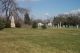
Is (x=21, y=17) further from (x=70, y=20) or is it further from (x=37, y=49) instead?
(x=37, y=49)

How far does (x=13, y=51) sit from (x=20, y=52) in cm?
51

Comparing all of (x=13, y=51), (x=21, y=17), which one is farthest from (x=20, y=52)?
(x=21, y=17)

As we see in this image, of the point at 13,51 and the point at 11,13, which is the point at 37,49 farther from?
the point at 11,13

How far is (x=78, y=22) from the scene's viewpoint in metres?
75.3

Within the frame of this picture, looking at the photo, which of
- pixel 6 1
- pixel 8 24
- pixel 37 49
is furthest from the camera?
pixel 6 1

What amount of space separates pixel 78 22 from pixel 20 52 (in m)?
65.8

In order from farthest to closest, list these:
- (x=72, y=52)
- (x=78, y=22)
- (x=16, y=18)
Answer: (x=78, y=22) < (x=16, y=18) < (x=72, y=52)

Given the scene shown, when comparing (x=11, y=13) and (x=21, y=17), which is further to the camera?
(x=21, y=17)

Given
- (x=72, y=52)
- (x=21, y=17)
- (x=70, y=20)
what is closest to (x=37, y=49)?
(x=72, y=52)

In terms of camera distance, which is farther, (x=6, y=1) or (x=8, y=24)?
(x=6, y=1)

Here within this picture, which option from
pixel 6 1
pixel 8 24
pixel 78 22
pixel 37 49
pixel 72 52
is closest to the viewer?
pixel 72 52

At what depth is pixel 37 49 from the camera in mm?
12148

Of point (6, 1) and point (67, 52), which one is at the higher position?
point (6, 1)

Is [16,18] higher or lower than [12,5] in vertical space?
lower
